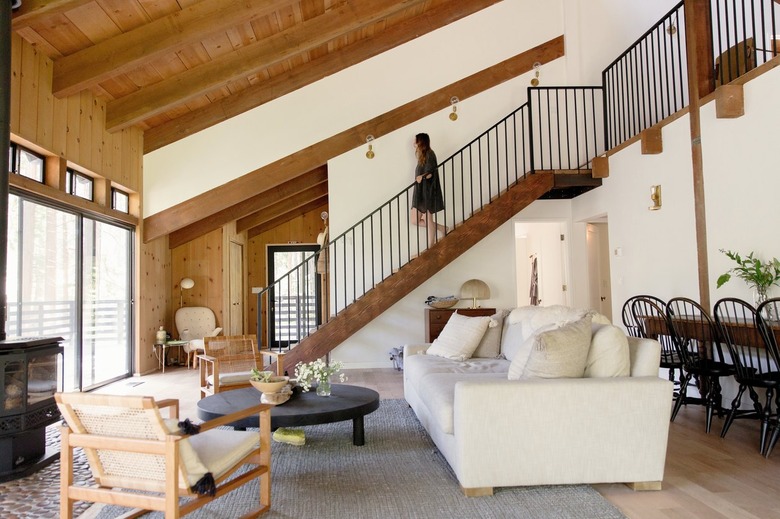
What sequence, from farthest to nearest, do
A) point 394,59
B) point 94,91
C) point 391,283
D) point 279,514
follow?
1. point 394,59
2. point 391,283
3. point 94,91
4. point 279,514

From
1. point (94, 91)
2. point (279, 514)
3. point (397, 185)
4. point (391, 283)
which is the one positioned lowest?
point (279, 514)

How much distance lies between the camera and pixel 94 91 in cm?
547

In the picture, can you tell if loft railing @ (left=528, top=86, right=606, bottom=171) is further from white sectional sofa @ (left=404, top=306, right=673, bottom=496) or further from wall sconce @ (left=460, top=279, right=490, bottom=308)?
white sectional sofa @ (left=404, top=306, right=673, bottom=496)

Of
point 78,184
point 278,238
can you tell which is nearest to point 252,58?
point 78,184

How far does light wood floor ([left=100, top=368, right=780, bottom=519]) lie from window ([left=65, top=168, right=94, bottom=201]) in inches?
110

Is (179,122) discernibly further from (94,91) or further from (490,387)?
(490,387)

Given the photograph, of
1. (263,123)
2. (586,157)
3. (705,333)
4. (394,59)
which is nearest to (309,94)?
(263,123)

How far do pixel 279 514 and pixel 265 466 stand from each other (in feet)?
0.75

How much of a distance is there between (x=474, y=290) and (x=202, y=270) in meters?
4.34

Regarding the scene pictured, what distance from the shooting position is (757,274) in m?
3.80

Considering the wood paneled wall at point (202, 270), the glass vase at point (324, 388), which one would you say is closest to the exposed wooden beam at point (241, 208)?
the wood paneled wall at point (202, 270)

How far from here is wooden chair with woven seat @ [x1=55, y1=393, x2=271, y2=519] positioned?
81.0 inches

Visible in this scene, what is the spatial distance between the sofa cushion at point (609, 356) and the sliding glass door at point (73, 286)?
4.47 m

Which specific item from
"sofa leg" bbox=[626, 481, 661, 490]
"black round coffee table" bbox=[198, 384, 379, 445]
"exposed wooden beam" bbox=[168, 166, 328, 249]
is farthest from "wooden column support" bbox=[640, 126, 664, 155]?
"exposed wooden beam" bbox=[168, 166, 328, 249]
